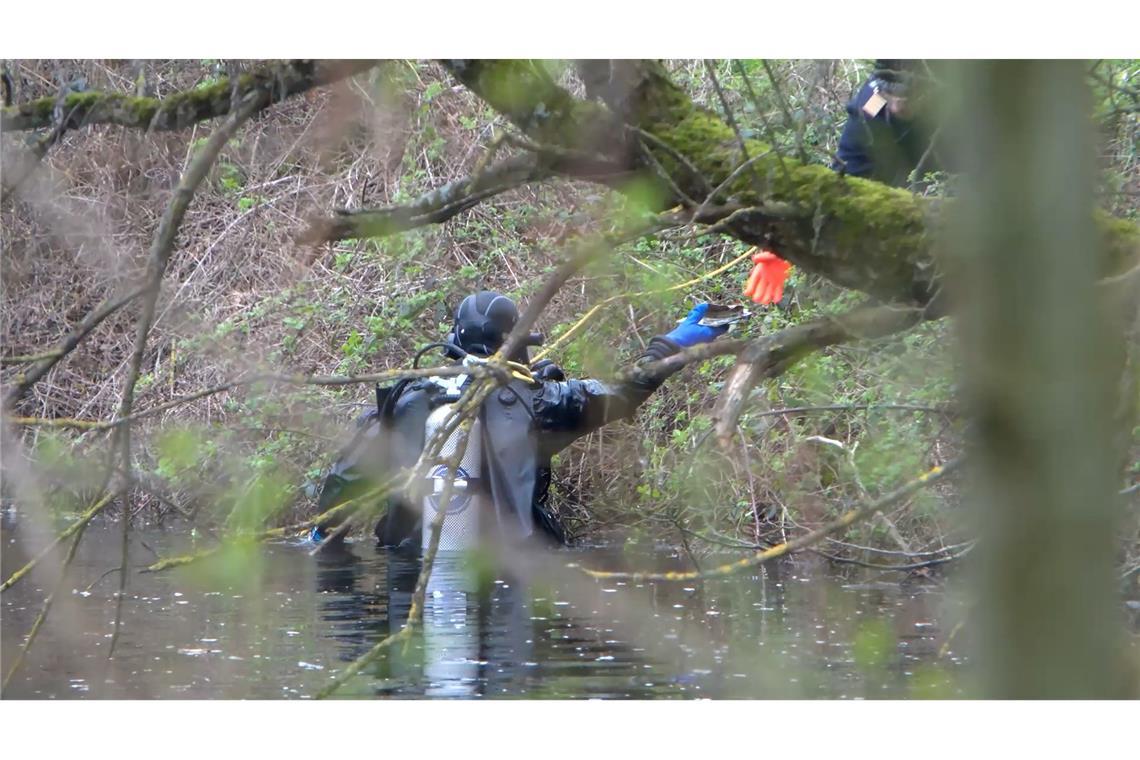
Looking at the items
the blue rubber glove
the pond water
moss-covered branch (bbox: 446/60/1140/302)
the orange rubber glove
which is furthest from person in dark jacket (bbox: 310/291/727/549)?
moss-covered branch (bbox: 446/60/1140/302)

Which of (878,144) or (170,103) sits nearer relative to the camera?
(170,103)

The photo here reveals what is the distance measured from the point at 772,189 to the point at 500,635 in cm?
269

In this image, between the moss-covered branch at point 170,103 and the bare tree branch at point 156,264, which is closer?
the bare tree branch at point 156,264

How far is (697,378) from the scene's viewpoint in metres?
9.51

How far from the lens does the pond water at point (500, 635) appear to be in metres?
4.83

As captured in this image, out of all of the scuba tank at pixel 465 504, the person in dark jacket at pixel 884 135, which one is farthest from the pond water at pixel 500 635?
the person in dark jacket at pixel 884 135

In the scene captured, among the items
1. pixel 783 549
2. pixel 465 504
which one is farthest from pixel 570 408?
pixel 783 549

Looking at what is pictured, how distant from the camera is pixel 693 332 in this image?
18.3ft

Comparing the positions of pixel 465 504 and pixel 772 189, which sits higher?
pixel 772 189

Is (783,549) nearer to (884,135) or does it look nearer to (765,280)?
(765,280)

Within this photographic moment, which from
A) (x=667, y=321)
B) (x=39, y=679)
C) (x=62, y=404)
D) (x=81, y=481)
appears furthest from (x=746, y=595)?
(x=62, y=404)

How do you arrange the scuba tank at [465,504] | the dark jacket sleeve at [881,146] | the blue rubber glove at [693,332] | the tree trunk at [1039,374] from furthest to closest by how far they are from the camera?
the scuba tank at [465,504]
the blue rubber glove at [693,332]
the dark jacket sleeve at [881,146]
the tree trunk at [1039,374]

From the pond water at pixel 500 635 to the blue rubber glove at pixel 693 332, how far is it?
1.00m

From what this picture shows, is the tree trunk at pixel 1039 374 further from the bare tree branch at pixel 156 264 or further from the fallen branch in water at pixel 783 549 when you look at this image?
the bare tree branch at pixel 156 264
